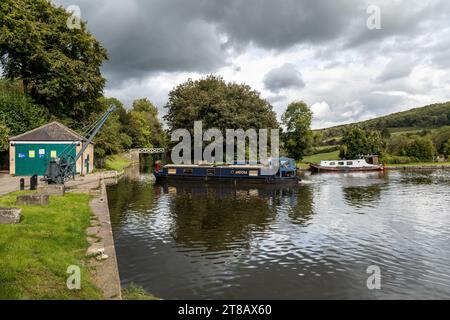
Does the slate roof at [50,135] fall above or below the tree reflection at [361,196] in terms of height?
above

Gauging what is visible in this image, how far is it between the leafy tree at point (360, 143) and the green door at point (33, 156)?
2418 inches

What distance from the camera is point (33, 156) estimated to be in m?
34.0

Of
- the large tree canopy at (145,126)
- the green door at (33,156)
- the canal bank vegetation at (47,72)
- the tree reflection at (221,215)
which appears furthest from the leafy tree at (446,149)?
the green door at (33,156)

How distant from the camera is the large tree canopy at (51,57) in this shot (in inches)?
1417

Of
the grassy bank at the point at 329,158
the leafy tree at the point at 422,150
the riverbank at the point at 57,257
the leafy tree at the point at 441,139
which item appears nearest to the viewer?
the riverbank at the point at 57,257

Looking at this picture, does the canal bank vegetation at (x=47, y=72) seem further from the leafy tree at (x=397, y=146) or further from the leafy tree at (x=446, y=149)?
the leafy tree at (x=446, y=149)

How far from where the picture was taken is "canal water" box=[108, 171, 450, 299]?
9.66 meters

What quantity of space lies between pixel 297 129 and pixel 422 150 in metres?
30.4

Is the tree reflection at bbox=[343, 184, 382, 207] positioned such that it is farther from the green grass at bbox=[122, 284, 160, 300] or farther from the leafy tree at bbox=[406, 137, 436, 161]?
the leafy tree at bbox=[406, 137, 436, 161]

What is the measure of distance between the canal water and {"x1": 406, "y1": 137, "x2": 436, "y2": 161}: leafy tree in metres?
61.1

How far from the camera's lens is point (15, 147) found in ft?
110

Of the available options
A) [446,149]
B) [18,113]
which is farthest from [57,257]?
[446,149]

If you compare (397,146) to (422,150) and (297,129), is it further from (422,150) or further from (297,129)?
(297,129)
